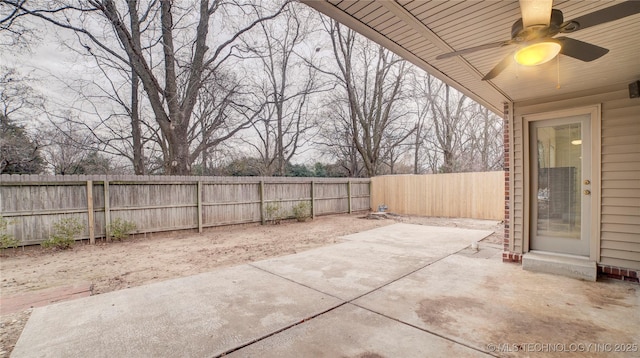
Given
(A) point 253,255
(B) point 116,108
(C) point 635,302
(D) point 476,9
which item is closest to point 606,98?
(C) point 635,302

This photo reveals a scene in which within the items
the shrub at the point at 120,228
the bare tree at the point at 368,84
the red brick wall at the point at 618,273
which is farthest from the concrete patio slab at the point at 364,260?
the bare tree at the point at 368,84

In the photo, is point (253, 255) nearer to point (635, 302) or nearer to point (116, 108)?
point (635, 302)

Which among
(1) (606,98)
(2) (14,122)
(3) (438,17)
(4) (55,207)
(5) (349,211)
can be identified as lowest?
(5) (349,211)

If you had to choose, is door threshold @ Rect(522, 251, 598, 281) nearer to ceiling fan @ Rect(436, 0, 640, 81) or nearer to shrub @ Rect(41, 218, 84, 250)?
ceiling fan @ Rect(436, 0, 640, 81)

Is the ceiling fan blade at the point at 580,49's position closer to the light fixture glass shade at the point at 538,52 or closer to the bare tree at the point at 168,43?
the light fixture glass shade at the point at 538,52

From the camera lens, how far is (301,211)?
917cm

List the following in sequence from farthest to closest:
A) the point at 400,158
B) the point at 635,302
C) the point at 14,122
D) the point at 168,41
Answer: the point at 400,158, the point at 14,122, the point at 168,41, the point at 635,302

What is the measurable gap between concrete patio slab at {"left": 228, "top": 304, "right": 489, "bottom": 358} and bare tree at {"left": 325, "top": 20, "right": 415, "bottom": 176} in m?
11.7

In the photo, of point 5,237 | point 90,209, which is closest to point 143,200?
point 90,209

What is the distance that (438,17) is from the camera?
6.75ft

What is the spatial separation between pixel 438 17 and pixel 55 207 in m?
7.20

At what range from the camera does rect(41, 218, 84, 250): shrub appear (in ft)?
16.7

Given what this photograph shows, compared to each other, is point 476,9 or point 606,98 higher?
point 476,9

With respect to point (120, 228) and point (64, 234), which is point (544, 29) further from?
point (64, 234)
